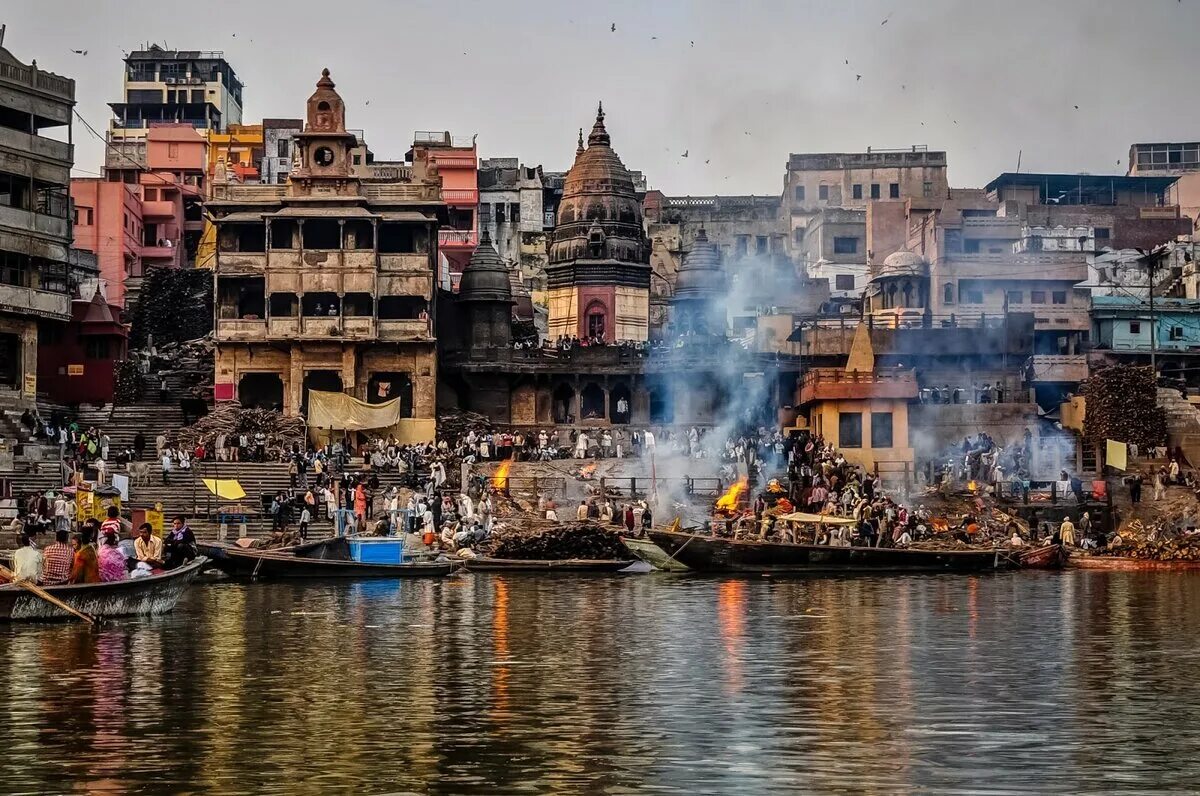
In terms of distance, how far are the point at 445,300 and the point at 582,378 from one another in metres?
6.14

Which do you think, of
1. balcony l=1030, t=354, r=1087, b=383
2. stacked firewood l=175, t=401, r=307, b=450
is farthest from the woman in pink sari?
balcony l=1030, t=354, r=1087, b=383

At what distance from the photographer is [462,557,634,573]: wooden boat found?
46.8m

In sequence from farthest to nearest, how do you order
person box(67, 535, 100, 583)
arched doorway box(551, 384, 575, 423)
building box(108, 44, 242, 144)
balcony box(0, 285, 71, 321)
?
building box(108, 44, 242, 144) < arched doorway box(551, 384, 575, 423) < balcony box(0, 285, 71, 321) < person box(67, 535, 100, 583)

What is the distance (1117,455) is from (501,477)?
717 inches

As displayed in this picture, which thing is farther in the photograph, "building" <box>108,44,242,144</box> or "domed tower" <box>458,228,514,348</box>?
"building" <box>108,44,242,144</box>

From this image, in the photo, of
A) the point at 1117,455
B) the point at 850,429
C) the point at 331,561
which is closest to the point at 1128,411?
the point at 1117,455

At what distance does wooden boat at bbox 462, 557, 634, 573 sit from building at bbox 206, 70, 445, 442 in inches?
712

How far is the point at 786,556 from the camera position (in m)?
45.2

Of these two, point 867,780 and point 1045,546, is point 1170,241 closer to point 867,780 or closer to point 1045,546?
point 1045,546

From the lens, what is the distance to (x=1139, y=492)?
54156mm

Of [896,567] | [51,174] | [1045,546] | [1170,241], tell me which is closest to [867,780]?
[896,567]

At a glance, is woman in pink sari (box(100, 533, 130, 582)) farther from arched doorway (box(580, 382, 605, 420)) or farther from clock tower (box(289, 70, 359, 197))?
arched doorway (box(580, 382, 605, 420))

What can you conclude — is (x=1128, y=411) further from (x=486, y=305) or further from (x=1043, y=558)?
(x=486, y=305)

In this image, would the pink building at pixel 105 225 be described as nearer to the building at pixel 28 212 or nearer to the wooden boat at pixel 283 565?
the building at pixel 28 212
